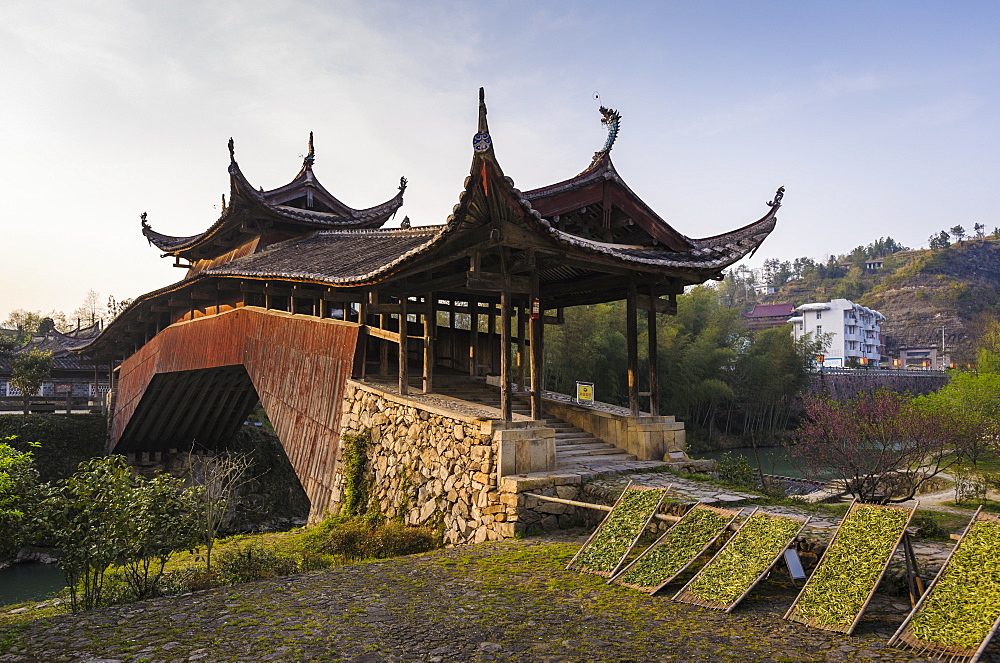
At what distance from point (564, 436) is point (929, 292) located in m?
82.2

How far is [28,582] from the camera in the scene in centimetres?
1521

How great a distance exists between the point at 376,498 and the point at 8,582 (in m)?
11.9

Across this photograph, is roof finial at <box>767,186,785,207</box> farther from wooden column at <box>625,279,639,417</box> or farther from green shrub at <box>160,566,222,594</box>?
green shrub at <box>160,566,222,594</box>

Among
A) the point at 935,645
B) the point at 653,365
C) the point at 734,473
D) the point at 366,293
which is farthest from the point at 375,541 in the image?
the point at 935,645

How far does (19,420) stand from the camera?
21219 millimetres

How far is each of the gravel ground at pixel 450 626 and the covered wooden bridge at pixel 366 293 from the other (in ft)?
9.73

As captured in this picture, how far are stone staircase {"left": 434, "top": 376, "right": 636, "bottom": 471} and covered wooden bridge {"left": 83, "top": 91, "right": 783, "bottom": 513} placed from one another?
67 cm

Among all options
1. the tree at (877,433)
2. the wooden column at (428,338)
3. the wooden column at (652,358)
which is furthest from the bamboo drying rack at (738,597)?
the tree at (877,433)

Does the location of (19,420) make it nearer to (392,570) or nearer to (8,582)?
(8,582)

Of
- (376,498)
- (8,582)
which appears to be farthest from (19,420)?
(376,498)

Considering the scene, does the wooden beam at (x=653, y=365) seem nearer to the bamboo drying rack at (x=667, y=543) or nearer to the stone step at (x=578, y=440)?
the stone step at (x=578, y=440)

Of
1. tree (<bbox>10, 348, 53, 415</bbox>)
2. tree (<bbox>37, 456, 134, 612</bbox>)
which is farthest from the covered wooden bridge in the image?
tree (<bbox>37, 456, 134, 612</bbox>)

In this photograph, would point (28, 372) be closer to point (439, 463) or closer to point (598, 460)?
point (439, 463)

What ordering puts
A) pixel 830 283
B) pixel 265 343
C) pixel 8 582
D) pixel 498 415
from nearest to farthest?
pixel 498 415 < pixel 265 343 < pixel 8 582 < pixel 830 283
